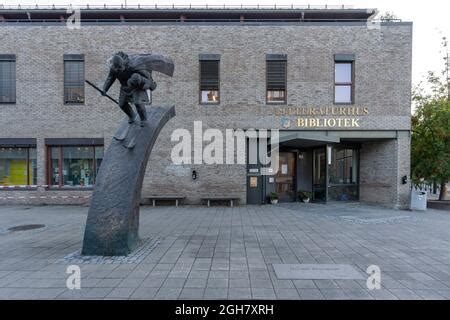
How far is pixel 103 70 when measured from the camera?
1370 cm

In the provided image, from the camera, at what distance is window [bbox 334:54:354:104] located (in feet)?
44.5

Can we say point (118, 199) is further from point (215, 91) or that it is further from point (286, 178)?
point (286, 178)

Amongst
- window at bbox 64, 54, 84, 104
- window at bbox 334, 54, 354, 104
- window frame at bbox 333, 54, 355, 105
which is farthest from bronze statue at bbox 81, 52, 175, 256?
window at bbox 334, 54, 354, 104

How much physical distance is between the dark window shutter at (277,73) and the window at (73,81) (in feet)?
31.2

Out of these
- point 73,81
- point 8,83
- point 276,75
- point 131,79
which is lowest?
point 131,79

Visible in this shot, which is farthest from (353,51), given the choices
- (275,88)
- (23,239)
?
(23,239)

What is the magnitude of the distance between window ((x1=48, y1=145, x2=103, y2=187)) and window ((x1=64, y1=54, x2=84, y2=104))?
249 cm

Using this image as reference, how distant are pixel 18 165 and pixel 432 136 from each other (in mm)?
21359

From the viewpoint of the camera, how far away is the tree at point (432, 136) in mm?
13234

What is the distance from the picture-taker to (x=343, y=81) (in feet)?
44.7

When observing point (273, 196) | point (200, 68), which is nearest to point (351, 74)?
point (273, 196)

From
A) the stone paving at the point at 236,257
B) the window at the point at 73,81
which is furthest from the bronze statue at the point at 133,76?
the window at the point at 73,81

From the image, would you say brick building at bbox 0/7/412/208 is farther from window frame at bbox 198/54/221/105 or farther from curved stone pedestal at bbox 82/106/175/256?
curved stone pedestal at bbox 82/106/175/256
